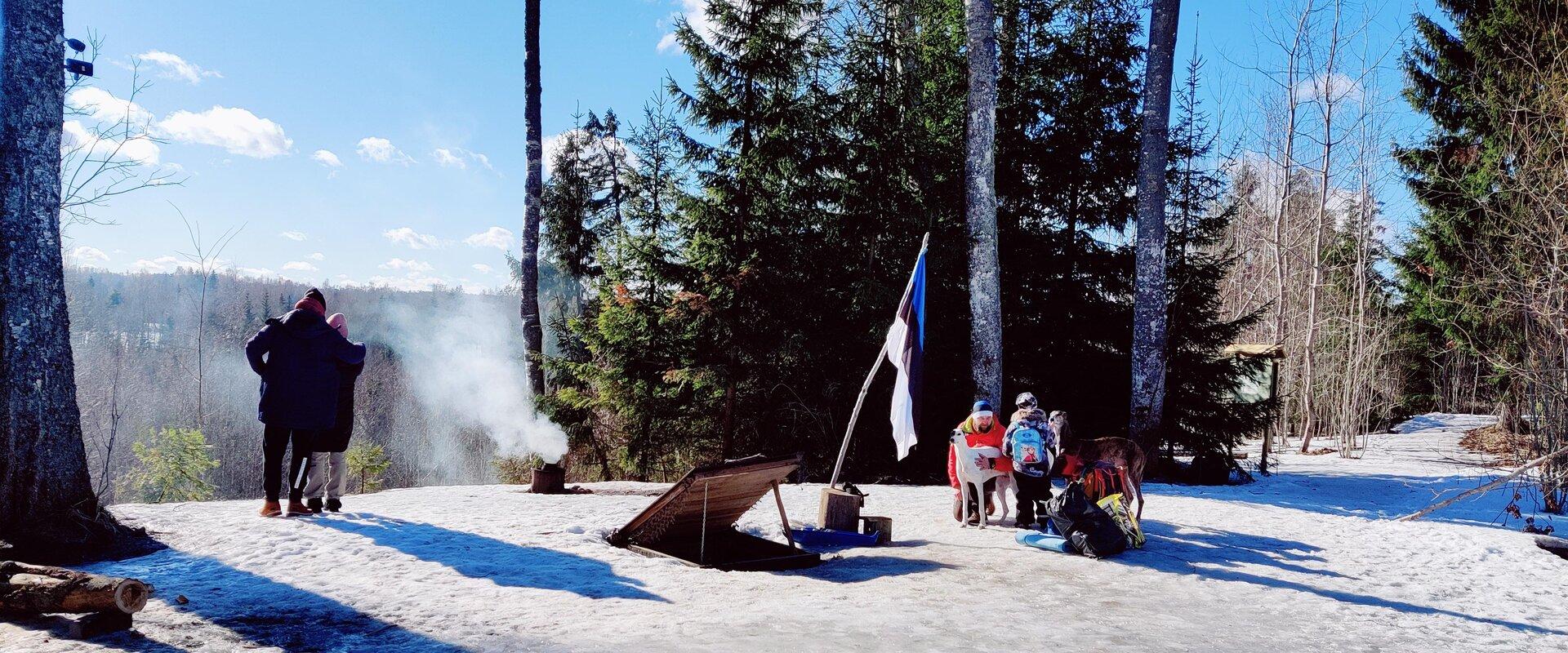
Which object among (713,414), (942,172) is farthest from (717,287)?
(942,172)

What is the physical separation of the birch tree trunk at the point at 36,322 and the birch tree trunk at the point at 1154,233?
42.2 ft

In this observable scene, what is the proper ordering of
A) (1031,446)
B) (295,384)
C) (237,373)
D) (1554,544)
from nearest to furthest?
(295,384), (1554,544), (1031,446), (237,373)

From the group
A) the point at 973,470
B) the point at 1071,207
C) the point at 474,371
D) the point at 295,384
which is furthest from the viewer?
the point at 474,371

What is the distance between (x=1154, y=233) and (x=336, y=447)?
11.8m

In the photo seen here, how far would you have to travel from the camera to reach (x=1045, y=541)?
24.9 feet

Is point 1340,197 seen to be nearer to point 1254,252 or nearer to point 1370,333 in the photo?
point 1370,333

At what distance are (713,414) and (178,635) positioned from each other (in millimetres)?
9913

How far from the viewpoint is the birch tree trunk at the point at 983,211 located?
12.7m

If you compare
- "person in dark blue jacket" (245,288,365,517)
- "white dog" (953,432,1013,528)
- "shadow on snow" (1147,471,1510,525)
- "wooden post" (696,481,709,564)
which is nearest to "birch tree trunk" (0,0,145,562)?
"person in dark blue jacket" (245,288,365,517)

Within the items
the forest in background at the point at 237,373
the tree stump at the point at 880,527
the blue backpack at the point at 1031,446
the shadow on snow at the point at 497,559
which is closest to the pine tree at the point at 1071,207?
the blue backpack at the point at 1031,446

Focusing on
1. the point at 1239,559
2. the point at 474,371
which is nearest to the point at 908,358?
the point at 1239,559

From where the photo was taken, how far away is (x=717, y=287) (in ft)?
43.3

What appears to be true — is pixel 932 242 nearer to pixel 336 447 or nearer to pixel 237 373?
pixel 336 447

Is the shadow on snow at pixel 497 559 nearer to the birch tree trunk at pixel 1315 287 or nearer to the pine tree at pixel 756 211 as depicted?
the pine tree at pixel 756 211
